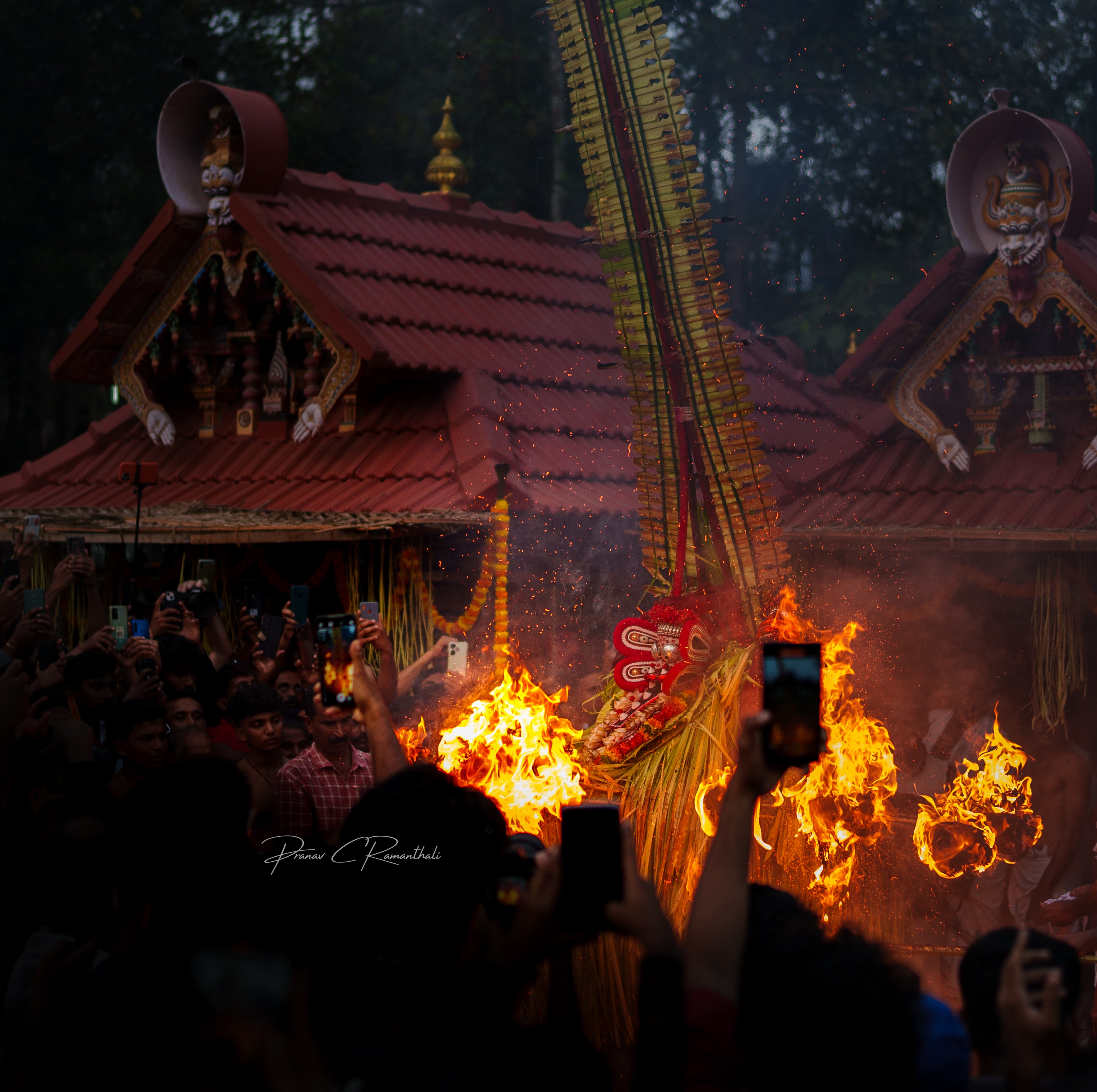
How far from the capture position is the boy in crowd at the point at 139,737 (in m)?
4.59

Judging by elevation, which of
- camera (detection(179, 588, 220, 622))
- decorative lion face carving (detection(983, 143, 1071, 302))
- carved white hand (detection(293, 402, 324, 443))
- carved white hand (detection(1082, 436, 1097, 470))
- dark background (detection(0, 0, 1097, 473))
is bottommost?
camera (detection(179, 588, 220, 622))

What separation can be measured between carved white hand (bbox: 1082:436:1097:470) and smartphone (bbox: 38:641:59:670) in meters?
4.88

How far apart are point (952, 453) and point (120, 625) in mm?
4377

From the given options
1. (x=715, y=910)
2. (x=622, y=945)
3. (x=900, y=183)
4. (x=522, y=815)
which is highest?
(x=900, y=183)

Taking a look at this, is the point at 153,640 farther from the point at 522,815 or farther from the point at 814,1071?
the point at 814,1071

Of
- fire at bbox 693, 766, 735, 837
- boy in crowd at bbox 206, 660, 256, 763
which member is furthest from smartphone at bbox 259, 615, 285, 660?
fire at bbox 693, 766, 735, 837

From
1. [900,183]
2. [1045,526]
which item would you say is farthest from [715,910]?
[900,183]

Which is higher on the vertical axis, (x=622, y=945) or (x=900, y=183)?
(x=900, y=183)

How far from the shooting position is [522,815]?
4.76 m

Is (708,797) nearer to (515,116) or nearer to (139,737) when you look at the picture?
(139,737)

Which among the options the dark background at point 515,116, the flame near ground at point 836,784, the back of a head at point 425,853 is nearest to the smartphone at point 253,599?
the flame near ground at point 836,784

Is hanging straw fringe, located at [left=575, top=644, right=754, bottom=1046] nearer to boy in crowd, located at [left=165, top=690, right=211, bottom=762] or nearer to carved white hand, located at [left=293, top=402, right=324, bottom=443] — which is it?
boy in crowd, located at [left=165, top=690, right=211, bottom=762]

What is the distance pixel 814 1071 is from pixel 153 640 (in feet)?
14.1

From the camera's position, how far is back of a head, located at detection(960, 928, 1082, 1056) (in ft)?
7.08
